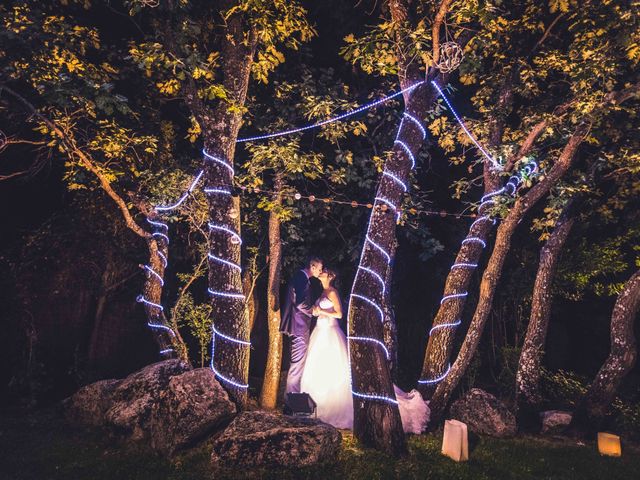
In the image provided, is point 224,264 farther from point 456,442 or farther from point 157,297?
point 456,442

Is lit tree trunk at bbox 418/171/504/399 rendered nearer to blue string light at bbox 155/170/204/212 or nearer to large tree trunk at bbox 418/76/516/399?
large tree trunk at bbox 418/76/516/399

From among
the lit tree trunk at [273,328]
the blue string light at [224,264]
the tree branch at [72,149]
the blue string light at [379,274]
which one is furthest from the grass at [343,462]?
the tree branch at [72,149]

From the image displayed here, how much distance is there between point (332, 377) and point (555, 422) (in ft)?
11.2

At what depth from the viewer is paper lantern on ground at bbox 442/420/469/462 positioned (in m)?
5.66

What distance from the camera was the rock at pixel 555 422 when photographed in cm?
734

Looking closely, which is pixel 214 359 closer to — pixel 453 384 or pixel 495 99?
pixel 453 384

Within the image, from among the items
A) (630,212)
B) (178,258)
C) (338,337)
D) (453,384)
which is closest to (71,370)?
(178,258)

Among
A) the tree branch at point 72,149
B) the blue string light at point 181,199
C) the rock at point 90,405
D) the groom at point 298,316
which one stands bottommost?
the rock at point 90,405

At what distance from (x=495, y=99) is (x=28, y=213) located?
8683mm

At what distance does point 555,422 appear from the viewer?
7.39 metres

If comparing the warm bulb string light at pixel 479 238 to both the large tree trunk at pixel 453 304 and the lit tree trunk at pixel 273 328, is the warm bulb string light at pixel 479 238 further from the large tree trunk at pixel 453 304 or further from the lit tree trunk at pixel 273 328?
the lit tree trunk at pixel 273 328

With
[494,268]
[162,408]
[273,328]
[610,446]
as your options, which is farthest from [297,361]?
[610,446]

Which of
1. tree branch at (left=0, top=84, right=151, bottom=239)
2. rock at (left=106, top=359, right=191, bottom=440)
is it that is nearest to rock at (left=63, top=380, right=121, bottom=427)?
rock at (left=106, top=359, right=191, bottom=440)

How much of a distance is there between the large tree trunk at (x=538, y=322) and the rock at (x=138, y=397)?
17.1 feet
